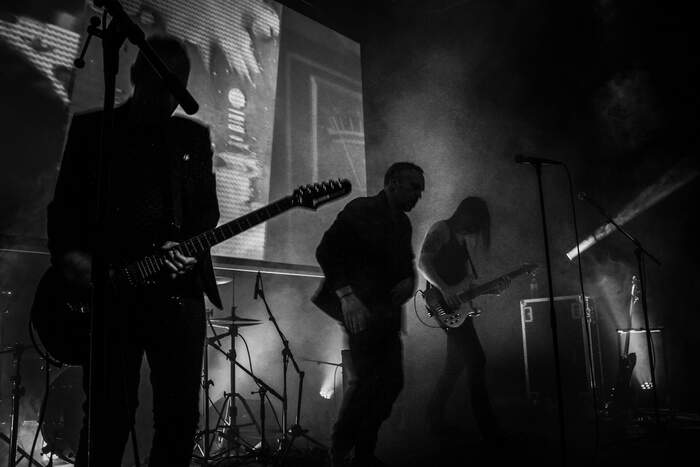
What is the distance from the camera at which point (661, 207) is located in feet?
18.9

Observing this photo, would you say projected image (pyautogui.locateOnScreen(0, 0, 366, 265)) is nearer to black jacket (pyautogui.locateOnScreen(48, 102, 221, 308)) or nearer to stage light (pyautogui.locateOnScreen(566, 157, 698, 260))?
black jacket (pyautogui.locateOnScreen(48, 102, 221, 308))

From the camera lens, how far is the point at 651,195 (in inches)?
229

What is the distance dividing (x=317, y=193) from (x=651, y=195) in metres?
4.82

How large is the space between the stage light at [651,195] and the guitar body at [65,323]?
4853mm

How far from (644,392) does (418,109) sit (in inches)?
173

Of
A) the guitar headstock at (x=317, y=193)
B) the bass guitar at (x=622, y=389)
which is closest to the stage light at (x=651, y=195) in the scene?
the bass guitar at (x=622, y=389)

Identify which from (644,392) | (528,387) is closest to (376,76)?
(528,387)

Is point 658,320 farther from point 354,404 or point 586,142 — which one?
point 354,404

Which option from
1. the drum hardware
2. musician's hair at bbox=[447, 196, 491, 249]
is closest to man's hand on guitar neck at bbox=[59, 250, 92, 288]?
the drum hardware

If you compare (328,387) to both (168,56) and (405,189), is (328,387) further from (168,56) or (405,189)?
(168,56)

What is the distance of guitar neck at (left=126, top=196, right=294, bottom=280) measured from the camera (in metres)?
1.97

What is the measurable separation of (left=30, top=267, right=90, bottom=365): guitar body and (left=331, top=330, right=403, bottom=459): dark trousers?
1427 mm

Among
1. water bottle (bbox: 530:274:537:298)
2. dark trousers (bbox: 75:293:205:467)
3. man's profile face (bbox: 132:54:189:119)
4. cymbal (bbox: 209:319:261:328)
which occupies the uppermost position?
man's profile face (bbox: 132:54:189:119)

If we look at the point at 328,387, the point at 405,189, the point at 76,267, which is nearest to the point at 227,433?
the point at 328,387
